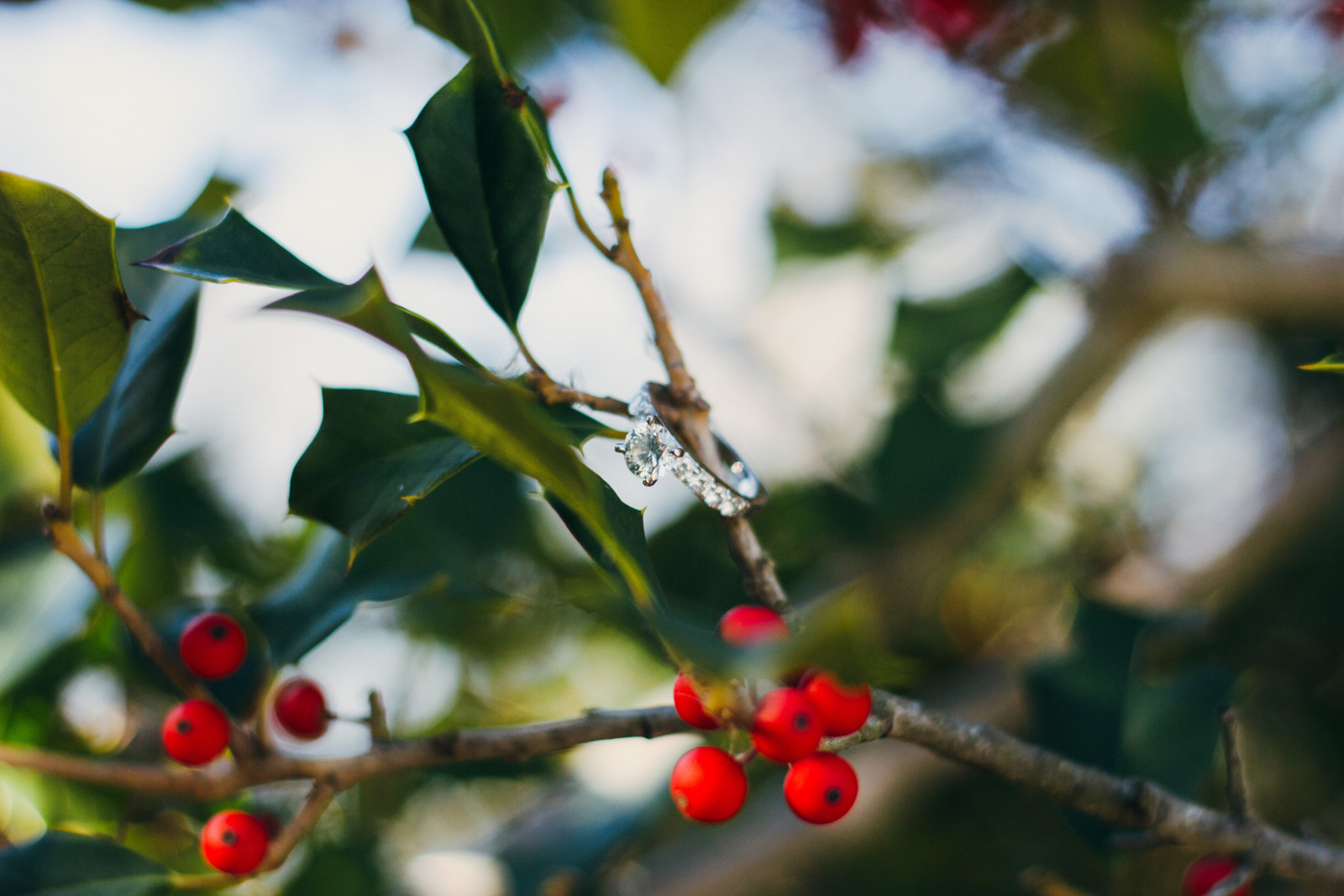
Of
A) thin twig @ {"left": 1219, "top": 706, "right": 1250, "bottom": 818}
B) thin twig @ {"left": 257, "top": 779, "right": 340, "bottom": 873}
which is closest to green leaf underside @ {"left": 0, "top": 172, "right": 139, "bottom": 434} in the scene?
thin twig @ {"left": 257, "top": 779, "right": 340, "bottom": 873}

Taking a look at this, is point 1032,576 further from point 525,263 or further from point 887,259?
point 525,263

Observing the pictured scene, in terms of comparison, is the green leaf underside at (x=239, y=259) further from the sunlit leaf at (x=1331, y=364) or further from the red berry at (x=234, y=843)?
the sunlit leaf at (x=1331, y=364)

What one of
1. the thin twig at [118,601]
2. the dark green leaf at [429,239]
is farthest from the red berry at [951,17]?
the thin twig at [118,601]

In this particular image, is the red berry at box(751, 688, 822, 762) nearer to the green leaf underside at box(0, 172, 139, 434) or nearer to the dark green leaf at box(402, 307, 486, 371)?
the dark green leaf at box(402, 307, 486, 371)

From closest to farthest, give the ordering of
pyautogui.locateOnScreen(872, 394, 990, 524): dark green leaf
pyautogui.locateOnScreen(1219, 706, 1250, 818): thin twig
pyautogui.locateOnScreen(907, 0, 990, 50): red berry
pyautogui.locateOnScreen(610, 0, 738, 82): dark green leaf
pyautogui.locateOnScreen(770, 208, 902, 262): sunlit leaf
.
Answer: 1. pyautogui.locateOnScreen(1219, 706, 1250, 818): thin twig
2. pyautogui.locateOnScreen(610, 0, 738, 82): dark green leaf
3. pyautogui.locateOnScreen(872, 394, 990, 524): dark green leaf
4. pyautogui.locateOnScreen(907, 0, 990, 50): red berry
5. pyautogui.locateOnScreen(770, 208, 902, 262): sunlit leaf

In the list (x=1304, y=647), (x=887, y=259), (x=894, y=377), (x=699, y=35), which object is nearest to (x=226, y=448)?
(x=699, y=35)

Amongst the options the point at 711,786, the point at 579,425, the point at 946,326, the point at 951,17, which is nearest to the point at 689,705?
the point at 711,786

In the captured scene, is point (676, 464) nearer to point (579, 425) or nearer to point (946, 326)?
point (579, 425)
